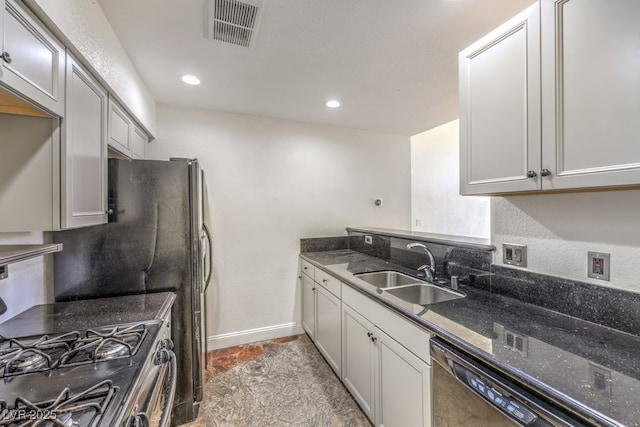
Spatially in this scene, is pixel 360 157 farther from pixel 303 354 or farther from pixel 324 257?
pixel 303 354

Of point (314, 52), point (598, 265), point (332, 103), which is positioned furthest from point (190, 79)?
point (598, 265)

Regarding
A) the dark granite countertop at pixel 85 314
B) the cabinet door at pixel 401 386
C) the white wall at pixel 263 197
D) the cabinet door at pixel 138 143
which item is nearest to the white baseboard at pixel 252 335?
the white wall at pixel 263 197

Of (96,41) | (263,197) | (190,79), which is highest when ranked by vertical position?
(190,79)

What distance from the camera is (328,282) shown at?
2.30 meters

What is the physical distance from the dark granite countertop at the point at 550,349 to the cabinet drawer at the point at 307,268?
1238 millimetres

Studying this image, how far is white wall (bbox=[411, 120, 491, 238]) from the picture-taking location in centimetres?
386

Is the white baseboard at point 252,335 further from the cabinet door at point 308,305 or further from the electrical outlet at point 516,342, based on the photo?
the electrical outlet at point 516,342

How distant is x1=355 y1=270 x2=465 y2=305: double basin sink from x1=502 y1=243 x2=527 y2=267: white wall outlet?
12.6 inches

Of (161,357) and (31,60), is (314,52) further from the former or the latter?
(161,357)

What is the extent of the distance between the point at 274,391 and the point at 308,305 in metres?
0.88

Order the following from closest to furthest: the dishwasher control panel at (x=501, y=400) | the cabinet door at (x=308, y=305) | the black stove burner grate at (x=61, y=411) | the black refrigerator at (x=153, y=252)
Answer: the black stove burner grate at (x=61, y=411)
the dishwasher control panel at (x=501, y=400)
the black refrigerator at (x=153, y=252)
the cabinet door at (x=308, y=305)

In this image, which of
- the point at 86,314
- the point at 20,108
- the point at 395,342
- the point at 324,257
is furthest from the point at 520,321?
the point at 20,108

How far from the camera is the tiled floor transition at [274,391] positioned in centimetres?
186

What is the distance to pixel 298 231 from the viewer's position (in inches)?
123
